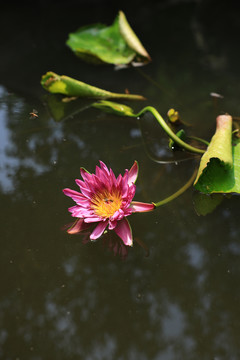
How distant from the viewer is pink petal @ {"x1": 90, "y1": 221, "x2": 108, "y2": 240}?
Result: 117cm

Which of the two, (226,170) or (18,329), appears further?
(226,170)

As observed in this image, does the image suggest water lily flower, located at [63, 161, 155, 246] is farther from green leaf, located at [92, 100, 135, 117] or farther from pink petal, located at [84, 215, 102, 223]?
green leaf, located at [92, 100, 135, 117]

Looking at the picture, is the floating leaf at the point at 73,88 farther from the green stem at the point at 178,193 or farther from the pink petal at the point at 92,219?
the pink petal at the point at 92,219

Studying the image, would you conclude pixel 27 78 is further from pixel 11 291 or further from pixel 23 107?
pixel 11 291

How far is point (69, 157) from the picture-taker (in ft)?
4.96

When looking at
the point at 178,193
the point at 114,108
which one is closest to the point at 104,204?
the point at 178,193

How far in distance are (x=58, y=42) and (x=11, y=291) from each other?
5.53 feet

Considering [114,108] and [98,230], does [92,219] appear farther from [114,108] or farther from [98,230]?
[114,108]

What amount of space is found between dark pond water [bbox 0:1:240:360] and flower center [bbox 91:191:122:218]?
0.27 feet

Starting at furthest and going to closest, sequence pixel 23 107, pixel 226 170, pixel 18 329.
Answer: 1. pixel 23 107
2. pixel 226 170
3. pixel 18 329

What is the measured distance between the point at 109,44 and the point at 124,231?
1.35 metres

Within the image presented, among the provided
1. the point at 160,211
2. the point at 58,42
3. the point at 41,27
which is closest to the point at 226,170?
the point at 160,211

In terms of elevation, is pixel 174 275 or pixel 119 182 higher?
pixel 119 182

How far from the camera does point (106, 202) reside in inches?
48.7
